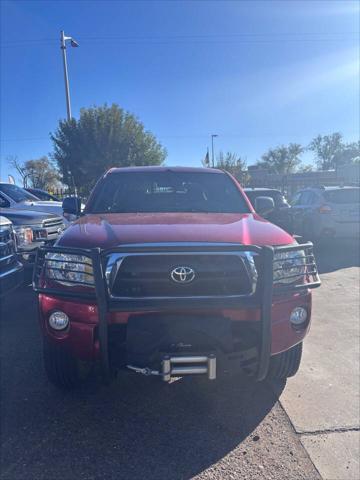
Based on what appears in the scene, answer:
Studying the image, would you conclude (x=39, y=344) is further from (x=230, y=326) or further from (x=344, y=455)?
(x=344, y=455)

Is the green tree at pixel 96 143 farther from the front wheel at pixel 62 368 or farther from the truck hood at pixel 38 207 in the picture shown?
the front wheel at pixel 62 368

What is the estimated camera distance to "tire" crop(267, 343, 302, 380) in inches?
108

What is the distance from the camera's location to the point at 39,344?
3.87 metres

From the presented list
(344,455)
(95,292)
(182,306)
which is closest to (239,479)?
(344,455)

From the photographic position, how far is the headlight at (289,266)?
2.39 metres

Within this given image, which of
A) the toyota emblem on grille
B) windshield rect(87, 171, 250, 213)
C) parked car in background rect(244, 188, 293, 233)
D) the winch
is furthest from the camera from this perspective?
parked car in background rect(244, 188, 293, 233)

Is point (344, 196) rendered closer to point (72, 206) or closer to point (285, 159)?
point (72, 206)

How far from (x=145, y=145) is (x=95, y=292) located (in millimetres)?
22934

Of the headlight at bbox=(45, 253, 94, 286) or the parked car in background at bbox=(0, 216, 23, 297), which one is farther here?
the parked car in background at bbox=(0, 216, 23, 297)

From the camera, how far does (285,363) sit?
279 cm

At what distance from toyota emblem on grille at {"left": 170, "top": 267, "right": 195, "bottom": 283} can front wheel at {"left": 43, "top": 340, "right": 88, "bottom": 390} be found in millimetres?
965

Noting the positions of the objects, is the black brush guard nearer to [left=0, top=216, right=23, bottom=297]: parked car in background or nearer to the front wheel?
the front wheel

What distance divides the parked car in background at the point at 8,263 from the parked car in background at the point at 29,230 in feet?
2.47

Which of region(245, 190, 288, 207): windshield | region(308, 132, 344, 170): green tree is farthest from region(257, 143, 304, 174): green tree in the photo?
region(245, 190, 288, 207): windshield
